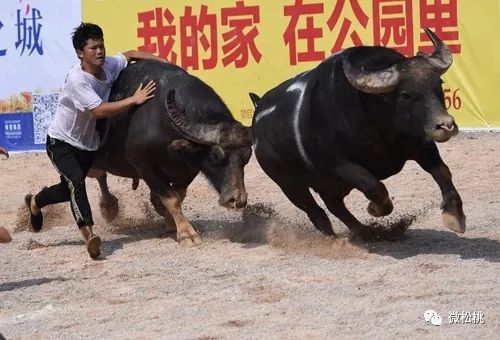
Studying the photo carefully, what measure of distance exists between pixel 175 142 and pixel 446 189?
2172mm

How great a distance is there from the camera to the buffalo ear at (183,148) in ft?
27.5

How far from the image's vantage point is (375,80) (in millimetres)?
7242

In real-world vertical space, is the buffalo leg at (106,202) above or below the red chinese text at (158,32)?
below

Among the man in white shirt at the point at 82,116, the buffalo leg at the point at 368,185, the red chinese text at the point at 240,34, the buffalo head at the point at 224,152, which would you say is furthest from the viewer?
the red chinese text at the point at 240,34

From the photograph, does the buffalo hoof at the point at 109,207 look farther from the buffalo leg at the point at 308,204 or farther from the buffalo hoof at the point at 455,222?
the buffalo hoof at the point at 455,222

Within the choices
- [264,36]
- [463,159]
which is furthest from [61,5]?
[463,159]

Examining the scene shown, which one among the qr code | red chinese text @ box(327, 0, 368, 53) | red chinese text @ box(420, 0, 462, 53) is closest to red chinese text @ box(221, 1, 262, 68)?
red chinese text @ box(327, 0, 368, 53)

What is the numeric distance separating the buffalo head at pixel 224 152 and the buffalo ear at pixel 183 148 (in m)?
0.04

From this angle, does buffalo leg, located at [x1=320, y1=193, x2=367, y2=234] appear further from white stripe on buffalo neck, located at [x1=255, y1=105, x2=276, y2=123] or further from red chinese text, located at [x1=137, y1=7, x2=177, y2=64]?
red chinese text, located at [x1=137, y1=7, x2=177, y2=64]

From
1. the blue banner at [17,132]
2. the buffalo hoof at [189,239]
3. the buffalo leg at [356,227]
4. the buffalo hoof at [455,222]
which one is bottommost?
the blue banner at [17,132]

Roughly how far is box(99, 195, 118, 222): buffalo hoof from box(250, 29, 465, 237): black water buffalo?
7.60 ft

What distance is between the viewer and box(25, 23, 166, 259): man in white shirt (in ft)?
27.7

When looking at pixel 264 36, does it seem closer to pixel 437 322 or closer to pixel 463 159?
pixel 463 159

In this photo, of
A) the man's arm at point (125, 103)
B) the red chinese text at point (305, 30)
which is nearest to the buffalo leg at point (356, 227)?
the man's arm at point (125, 103)
